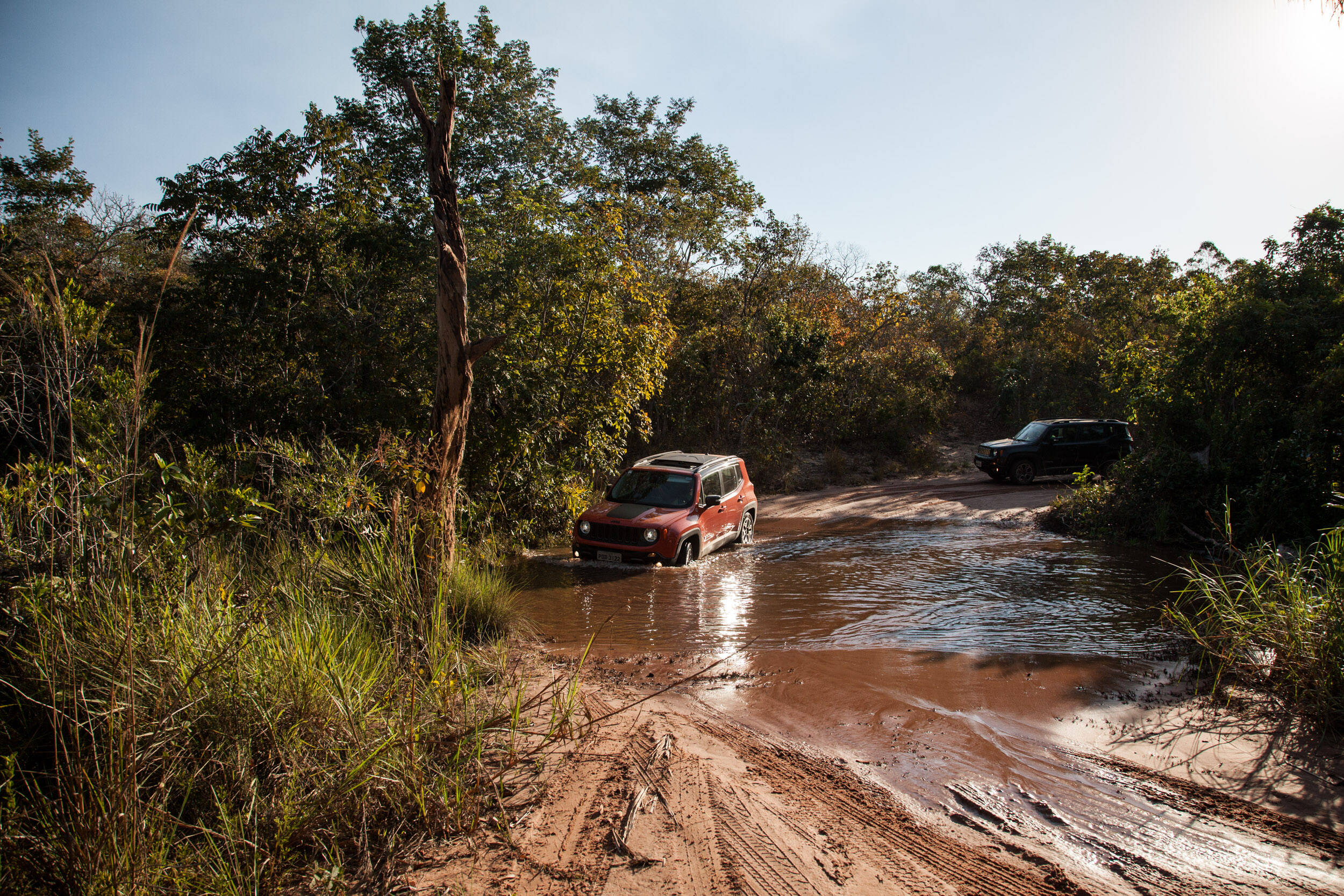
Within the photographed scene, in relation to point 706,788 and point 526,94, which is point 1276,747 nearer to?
point 706,788

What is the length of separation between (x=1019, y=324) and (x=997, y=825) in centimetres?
3311

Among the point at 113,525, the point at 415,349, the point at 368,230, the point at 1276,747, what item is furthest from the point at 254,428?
the point at 1276,747

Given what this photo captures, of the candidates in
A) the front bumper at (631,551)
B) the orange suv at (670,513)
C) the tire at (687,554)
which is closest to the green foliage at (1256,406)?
the orange suv at (670,513)

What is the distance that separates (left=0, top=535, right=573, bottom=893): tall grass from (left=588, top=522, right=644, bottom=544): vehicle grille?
18.2 ft

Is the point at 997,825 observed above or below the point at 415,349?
below

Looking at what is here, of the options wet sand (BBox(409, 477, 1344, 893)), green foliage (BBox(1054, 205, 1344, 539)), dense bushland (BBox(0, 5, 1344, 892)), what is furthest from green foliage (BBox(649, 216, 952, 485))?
wet sand (BBox(409, 477, 1344, 893))

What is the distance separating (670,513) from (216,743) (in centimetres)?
737

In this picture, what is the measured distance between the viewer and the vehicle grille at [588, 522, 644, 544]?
9.80 metres

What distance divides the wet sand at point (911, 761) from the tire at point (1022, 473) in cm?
1047

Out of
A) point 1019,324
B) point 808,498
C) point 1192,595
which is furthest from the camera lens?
point 1019,324

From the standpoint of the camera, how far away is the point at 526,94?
20.3 metres

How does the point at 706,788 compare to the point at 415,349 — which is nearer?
the point at 706,788

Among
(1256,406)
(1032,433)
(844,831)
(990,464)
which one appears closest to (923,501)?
(990,464)

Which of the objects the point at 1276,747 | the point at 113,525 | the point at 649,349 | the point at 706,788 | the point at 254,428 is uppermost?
the point at 649,349
